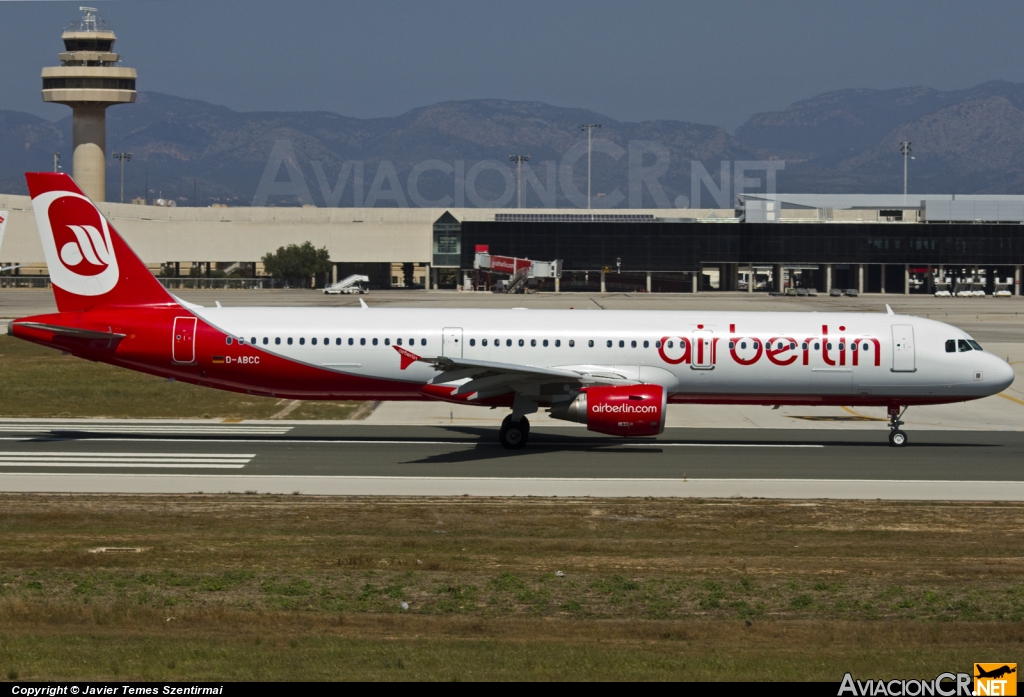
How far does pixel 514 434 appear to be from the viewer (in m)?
32.6

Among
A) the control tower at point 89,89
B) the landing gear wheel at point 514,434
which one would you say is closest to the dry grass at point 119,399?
the landing gear wheel at point 514,434

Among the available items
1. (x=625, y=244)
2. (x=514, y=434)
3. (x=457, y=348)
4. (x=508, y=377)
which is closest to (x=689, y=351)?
(x=508, y=377)

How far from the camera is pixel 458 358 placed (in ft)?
108

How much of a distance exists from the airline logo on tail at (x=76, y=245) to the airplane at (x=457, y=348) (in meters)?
0.03

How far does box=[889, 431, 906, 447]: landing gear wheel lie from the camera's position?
111ft

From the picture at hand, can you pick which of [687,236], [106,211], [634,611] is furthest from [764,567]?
[106,211]

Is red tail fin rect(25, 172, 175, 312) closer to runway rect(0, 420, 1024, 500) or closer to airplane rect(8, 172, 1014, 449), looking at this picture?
airplane rect(8, 172, 1014, 449)

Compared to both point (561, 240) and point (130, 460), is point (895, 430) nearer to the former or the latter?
point (130, 460)

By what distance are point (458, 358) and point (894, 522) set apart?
1381 cm

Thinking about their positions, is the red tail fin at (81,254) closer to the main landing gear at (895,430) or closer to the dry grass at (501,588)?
the dry grass at (501,588)

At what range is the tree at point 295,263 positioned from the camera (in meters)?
169

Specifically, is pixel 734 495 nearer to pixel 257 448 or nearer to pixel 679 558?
Result: pixel 679 558

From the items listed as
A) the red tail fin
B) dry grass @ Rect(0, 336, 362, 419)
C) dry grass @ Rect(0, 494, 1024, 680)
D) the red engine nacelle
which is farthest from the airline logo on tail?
the red engine nacelle

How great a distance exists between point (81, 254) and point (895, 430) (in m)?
24.2
